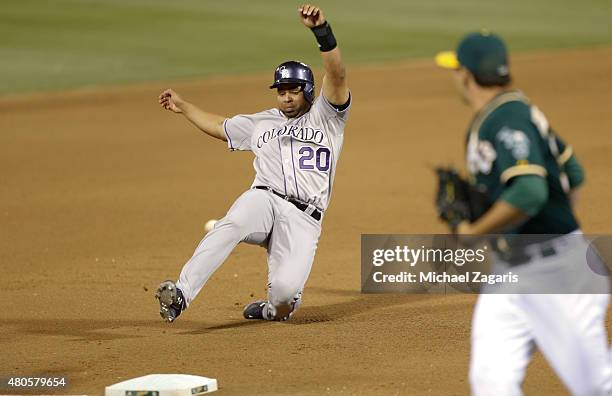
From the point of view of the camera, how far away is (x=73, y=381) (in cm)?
684

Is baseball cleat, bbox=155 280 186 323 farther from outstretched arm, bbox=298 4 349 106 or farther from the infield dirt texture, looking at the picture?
outstretched arm, bbox=298 4 349 106

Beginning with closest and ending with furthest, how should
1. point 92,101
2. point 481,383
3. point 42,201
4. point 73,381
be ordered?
1. point 481,383
2. point 73,381
3. point 42,201
4. point 92,101

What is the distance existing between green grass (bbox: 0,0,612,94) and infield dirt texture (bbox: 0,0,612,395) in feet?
0.34

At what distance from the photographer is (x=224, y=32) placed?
2878 cm

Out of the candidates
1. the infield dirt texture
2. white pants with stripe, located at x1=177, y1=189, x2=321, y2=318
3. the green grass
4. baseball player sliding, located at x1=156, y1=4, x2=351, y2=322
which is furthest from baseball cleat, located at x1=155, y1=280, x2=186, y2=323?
the green grass

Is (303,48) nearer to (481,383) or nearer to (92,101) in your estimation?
(92,101)

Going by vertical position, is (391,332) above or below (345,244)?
below

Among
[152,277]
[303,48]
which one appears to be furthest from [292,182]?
[303,48]

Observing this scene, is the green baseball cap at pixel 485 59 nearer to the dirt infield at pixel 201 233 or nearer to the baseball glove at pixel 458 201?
the baseball glove at pixel 458 201

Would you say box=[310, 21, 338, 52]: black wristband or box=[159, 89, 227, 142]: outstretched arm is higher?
box=[310, 21, 338, 52]: black wristband

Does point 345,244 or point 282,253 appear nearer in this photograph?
point 282,253

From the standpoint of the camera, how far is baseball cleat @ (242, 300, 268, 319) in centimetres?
827

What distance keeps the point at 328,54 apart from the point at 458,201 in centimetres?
318

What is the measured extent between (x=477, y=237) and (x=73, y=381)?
310 cm
